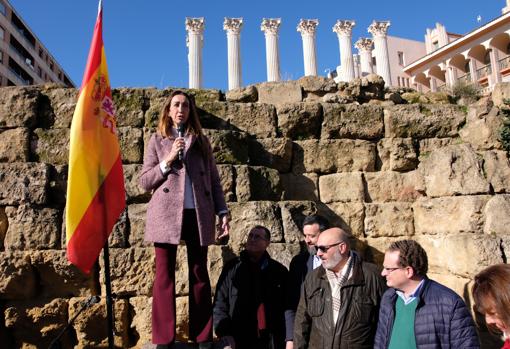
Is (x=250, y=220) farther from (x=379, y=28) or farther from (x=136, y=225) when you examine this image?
(x=379, y=28)

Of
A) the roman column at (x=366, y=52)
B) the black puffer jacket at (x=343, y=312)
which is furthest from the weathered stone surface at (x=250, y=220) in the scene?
the roman column at (x=366, y=52)

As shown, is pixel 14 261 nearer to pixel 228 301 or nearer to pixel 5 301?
pixel 5 301

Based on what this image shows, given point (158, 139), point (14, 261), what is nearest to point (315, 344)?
point (158, 139)

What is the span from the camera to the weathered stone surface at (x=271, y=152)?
19.5 ft

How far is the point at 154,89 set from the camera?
5863 millimetres

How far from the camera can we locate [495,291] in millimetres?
1954

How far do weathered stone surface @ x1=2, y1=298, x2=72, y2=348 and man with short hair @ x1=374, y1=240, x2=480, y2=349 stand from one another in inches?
133

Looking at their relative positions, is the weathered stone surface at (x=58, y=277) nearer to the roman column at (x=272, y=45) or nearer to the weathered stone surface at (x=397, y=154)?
the weathered stone surface at (x=397, y=154)

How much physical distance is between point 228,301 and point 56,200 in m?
2.51

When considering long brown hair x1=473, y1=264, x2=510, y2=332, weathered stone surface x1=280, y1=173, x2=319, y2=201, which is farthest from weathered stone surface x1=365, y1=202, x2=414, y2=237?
long brown hair x1=473, y1=264, x2=510, y2=332

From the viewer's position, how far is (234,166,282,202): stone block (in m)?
5.18

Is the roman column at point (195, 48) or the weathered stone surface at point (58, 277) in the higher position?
the roman column at point (195, 48)

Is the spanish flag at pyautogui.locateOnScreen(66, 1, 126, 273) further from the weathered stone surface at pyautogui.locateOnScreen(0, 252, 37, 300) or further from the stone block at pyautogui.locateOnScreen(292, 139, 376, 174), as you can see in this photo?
the stone block at pyautogui.locateOnScreen(292, 139, 376, 174)

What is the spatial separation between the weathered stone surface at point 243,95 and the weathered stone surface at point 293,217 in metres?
2.41
